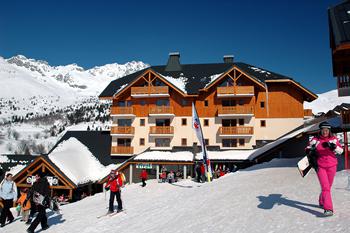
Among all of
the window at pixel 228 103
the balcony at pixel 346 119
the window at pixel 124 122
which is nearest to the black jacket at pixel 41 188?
the balcony at pixel 346 119

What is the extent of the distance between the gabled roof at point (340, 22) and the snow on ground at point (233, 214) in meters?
5.04

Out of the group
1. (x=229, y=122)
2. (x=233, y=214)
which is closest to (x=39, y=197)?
(x=233, y=214)

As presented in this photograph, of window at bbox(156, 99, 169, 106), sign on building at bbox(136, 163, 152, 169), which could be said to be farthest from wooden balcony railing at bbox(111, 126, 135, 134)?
sign on building at bbox(136, 163, 152, 169)

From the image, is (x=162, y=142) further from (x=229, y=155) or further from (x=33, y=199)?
(x=33, y=199)

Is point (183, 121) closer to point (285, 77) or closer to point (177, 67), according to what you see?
point (177, 67)

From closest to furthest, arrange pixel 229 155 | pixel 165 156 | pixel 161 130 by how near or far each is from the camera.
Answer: pixel 229 155 < pixel 165 156 < pixel 161 130

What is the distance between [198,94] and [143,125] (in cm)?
730

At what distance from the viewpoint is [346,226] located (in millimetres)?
6258

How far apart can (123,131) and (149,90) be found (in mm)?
5566

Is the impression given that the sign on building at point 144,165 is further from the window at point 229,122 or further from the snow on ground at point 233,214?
the snow on ground at point 233,214

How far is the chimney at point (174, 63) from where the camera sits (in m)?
41.5

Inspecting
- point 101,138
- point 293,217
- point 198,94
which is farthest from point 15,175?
point 293,217

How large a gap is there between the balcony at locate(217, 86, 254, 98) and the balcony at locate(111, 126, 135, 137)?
34.9 feet

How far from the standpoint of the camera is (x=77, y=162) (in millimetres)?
33094
